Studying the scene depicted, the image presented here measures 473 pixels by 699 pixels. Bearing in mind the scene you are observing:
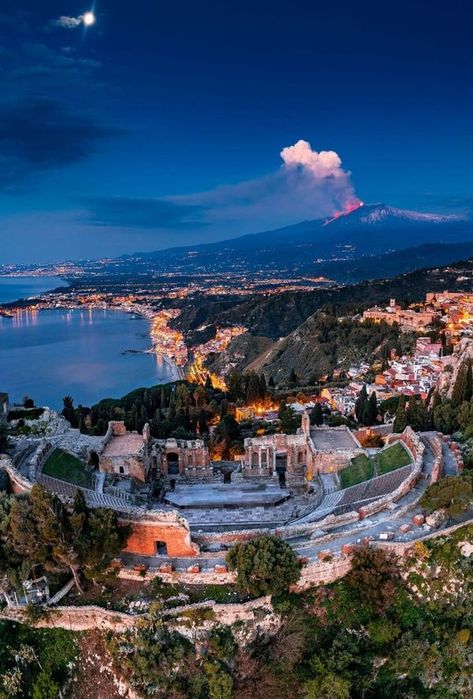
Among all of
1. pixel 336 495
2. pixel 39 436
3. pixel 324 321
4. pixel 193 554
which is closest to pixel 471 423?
pixel 336 495

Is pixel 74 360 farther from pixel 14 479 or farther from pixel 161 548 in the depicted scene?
pixel 161 548

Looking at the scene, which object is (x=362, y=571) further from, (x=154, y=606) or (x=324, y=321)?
(x=324, y=321)

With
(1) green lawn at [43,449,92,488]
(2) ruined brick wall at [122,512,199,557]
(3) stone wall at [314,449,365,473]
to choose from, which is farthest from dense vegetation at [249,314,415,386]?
(2) ruined brick wall at [122,512,199,557]

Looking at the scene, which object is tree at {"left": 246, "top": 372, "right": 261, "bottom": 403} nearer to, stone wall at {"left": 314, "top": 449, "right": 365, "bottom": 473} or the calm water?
stone wall at {"left": 314, "top": 449, "right": 365, "bottom": 473}

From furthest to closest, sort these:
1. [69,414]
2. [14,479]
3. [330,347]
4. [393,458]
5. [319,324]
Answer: [319,324]
[330,347]
[69,414]
[393,458]
[14,479]

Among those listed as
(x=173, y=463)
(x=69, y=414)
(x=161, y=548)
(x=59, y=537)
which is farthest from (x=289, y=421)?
(x=59, y=537)

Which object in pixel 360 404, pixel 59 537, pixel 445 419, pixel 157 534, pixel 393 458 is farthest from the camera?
pixel 360 404
